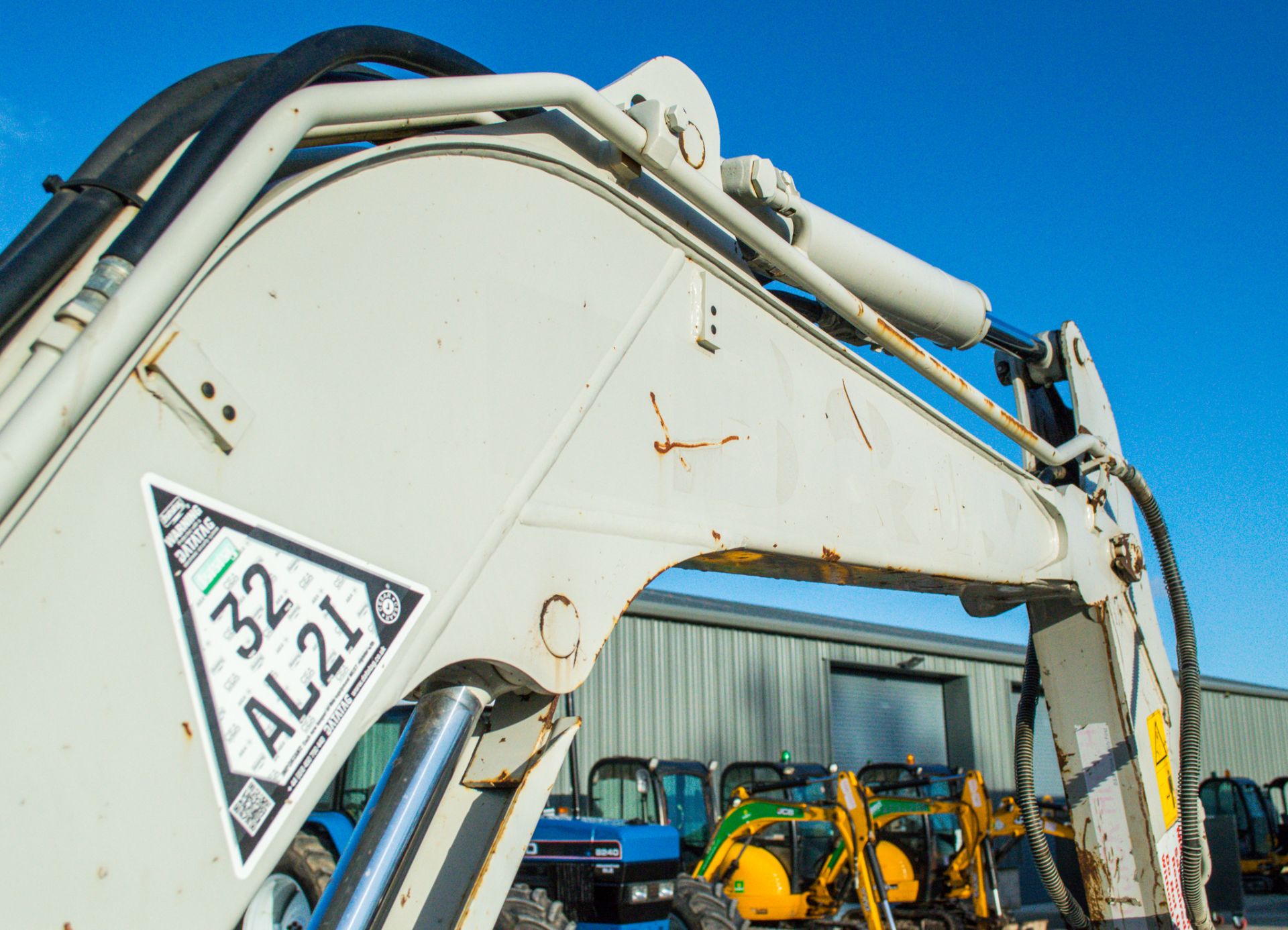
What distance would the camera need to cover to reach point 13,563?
108 cm

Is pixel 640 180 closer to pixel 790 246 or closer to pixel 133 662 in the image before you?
pixel 790 246

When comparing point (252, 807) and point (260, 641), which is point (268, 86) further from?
point (252, 807)

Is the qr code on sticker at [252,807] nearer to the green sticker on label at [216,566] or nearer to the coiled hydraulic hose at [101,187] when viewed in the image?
the green sticker on label at [216,566]

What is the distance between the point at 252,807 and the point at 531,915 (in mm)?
4550

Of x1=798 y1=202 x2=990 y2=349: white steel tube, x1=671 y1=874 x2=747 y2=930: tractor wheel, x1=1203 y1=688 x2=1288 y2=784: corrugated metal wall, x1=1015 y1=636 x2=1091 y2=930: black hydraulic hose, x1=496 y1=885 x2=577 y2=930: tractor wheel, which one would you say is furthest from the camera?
x1=1203 y1=688 x2=1288 y2=784: corrugated metal wall

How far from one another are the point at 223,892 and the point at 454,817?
48 cm

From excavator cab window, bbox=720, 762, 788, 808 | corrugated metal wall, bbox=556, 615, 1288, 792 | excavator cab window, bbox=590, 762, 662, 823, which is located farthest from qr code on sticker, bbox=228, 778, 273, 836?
excavator cab window, bbox=720, 762, 788, 808

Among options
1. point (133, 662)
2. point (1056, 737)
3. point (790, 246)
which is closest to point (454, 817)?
point (133, 662)

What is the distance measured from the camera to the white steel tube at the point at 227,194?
106 centimetres

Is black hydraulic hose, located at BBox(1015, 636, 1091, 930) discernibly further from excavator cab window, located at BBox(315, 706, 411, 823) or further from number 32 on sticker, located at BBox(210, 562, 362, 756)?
excavator cab window, located at BBox(315, 706, 411, 823)

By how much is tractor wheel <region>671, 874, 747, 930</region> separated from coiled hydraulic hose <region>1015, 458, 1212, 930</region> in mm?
3987

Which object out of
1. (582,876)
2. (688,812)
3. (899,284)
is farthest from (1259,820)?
(899,284)

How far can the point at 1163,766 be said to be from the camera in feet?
11.2

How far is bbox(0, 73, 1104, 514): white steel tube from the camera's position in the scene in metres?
1.06
